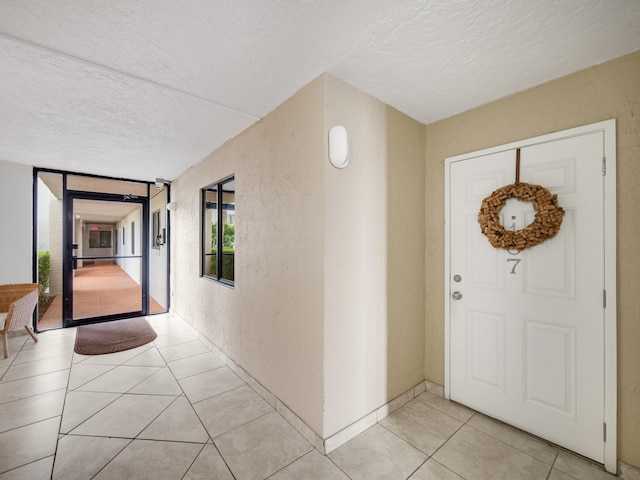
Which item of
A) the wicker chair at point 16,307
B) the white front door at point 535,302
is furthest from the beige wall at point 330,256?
the wicker chair at point 16,307

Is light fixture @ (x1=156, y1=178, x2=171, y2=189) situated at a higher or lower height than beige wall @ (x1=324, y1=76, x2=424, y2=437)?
higher

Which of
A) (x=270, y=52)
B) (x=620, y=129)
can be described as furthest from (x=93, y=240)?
(x=620, y=129)

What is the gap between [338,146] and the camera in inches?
73.6

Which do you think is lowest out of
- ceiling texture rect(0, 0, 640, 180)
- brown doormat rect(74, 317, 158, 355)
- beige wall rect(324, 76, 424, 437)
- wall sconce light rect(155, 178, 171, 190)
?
brown doormat rect(74, 317, 158, 355)

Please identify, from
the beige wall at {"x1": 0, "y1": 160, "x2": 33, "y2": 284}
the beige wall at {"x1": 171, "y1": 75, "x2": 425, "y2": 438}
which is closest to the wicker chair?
the beige wall at {"x1": 0, "y1": 160, "x2": 33, "y2": 284}

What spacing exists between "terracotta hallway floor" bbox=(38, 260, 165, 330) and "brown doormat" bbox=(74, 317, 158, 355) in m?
0.53

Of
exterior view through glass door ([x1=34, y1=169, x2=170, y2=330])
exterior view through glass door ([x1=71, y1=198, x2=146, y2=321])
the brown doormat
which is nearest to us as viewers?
the brown doormat

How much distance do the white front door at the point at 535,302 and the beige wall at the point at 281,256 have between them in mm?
1301

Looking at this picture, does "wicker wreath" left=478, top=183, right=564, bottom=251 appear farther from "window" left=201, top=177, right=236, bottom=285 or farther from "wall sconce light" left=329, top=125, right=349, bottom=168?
"window" left=201, top=177, right=236, bottom=285

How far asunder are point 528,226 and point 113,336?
498 cm

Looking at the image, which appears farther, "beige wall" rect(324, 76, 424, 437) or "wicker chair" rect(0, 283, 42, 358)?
"wicker chair" rect(0, 283, 42, 358)

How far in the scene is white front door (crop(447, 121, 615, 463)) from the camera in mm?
1777

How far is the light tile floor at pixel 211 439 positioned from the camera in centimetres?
168

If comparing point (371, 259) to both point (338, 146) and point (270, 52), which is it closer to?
point (338, 146)
